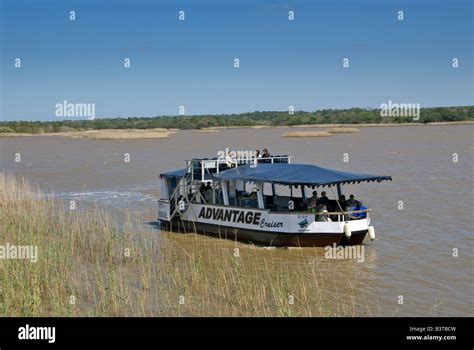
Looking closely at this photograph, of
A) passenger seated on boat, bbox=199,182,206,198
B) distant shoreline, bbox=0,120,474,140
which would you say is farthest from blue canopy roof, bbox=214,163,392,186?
distant shoreline, bbox=0,120,474,140

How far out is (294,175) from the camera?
1925 cm

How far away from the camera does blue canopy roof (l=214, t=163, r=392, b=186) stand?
1852 cm

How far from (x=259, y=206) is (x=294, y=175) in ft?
5.42

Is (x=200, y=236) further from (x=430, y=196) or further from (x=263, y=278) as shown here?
(x=430, y=196)

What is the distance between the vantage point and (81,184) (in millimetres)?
39531

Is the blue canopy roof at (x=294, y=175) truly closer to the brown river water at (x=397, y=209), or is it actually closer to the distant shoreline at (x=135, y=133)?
the brown river water at (x=397, y=209)

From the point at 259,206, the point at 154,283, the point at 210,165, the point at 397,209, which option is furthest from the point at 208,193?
the point at 397,209

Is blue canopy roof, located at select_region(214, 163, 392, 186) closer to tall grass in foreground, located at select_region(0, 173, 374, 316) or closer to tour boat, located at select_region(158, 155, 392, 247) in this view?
tour boat, located at select_region(158, 155, 392, 247)

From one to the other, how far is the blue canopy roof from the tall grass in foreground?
2.18 metres

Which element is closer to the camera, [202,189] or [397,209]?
[202,189]

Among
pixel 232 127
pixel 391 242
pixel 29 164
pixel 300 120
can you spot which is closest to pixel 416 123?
pixel 300 120

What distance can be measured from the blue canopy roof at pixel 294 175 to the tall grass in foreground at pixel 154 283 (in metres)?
2.18

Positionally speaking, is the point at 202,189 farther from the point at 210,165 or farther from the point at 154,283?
the point at 154,283

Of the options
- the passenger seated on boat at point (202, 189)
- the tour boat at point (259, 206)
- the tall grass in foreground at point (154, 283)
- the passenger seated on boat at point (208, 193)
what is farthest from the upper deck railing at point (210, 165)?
the tall grass in foreground at point (154, 283)
